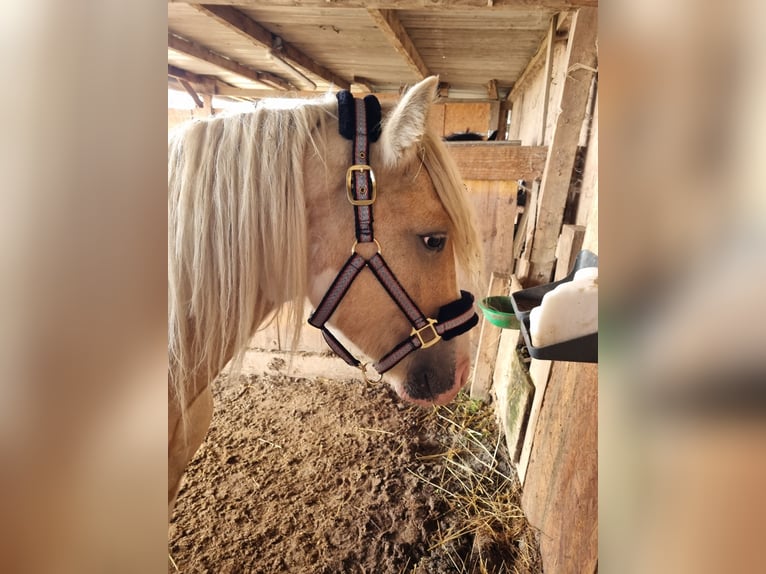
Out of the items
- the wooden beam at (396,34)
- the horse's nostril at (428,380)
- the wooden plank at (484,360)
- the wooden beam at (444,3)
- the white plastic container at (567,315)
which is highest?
the wooden beam at (396,34)

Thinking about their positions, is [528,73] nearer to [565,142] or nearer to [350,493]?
[565,142]

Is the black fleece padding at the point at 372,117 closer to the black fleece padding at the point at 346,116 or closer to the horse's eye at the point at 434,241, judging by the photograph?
the black fleece padding at the point at 346,116

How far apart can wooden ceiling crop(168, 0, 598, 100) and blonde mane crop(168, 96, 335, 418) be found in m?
0.77

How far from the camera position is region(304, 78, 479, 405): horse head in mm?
970

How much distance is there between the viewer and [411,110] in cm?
94

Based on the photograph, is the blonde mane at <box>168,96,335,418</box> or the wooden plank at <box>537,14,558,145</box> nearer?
the blonde mane at <box>168,96,335,418</box>

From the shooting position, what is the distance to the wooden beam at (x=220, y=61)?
3.51 meters

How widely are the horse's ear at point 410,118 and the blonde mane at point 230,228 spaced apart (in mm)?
177

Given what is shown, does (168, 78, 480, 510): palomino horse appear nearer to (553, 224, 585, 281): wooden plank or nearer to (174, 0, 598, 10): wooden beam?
(174, 0, 598, 10): wooden beam

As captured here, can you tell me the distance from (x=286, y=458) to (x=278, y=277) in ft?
6.02

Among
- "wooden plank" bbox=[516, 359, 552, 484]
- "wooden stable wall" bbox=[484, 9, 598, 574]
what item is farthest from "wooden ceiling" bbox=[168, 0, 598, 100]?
"wooden plank" bbox=[516, 359, 552, 484]

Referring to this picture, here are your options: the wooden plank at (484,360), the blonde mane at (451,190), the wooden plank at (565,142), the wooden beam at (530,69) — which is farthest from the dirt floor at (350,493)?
the wooden beam at (530,69)
